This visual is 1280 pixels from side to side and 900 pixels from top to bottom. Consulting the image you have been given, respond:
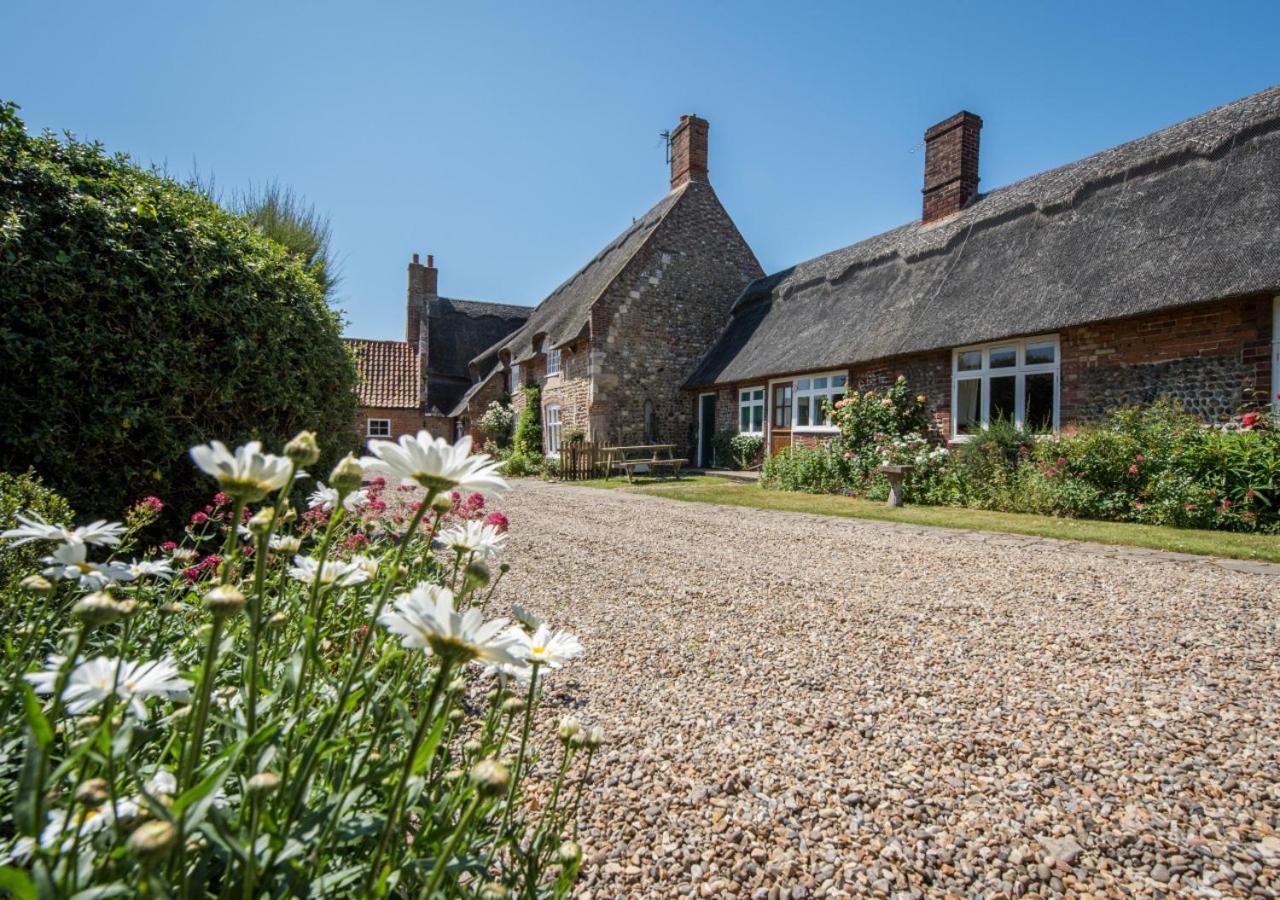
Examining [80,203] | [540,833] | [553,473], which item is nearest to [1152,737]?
[540,833]

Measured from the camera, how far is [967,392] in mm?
11711

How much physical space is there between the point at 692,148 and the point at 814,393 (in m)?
10.4

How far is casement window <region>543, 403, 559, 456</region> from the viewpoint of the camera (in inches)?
816

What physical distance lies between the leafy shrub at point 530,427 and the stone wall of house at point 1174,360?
50.6 ft

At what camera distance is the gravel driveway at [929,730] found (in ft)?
6.28

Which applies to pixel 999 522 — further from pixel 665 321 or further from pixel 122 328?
pixel 665 321

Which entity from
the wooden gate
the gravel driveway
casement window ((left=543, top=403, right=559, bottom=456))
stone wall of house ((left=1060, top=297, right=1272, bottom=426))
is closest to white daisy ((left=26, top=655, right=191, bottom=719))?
the gravel driveway

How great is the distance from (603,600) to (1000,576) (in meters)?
3.26

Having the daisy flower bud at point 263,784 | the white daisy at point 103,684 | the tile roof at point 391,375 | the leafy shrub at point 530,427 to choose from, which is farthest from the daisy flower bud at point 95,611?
the tile roof at point 391,375

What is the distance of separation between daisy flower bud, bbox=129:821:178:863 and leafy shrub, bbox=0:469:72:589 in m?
2.10

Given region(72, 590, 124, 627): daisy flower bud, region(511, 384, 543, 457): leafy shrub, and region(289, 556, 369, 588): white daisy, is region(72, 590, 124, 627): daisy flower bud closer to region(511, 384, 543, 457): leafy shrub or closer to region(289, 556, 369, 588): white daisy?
region(289, 556, 369, 588): white daisy

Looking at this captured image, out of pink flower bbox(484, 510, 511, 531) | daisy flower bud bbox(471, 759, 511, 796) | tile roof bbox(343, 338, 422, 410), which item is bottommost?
daisy flower bud bbox(471, 759, 511, 796)

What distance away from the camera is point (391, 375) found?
2828cm

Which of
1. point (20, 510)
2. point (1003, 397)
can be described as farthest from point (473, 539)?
point (1003, 397)
